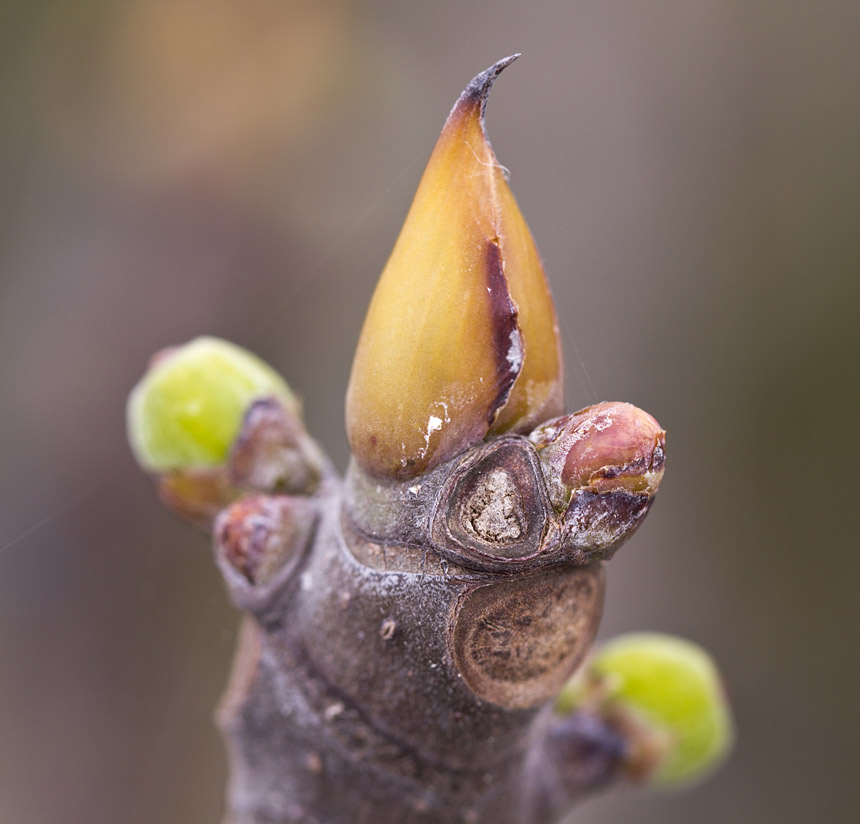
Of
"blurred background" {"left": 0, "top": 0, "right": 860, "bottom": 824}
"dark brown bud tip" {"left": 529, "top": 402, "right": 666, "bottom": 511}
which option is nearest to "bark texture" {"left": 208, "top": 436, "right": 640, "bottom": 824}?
"dark brown bud tip" {"left": 529, "top": 402, "right": 666, "bottom": 511}

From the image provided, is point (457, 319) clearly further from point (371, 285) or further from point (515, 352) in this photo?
point (371, 285)

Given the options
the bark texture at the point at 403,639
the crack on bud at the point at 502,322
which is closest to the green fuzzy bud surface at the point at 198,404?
the bark texture at the point at 403,639

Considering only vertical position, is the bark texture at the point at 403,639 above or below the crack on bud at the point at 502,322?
below

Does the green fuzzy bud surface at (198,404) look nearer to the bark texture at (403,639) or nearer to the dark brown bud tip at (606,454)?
the bark texture at (403,639)

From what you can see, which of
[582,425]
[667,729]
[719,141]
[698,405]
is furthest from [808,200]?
[582,425]

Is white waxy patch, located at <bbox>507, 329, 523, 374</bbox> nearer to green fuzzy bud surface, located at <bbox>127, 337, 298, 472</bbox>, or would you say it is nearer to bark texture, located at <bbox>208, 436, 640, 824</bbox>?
bark texture, located at <bbox>208, 436, 640, 824</bbox>

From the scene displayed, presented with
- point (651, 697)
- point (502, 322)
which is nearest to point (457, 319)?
point (502, 322)
